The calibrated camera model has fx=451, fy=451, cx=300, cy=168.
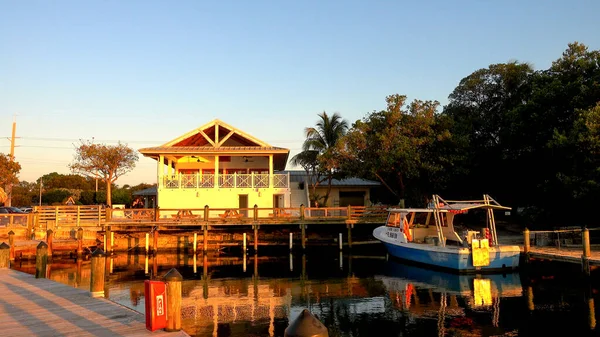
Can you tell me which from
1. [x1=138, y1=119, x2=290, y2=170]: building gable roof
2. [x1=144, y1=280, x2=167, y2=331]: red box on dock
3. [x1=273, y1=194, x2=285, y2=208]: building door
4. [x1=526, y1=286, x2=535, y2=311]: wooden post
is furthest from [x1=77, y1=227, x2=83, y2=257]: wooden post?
[x1=526, y1=286, x2=535, y2=311]: wooden post

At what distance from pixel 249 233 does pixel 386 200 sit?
1647cm

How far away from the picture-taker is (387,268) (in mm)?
21906

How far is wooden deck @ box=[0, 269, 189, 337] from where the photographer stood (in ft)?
25.2

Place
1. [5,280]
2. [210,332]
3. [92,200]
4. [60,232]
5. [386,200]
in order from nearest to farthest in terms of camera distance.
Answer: [210,332], [5,280], [60,232], [386,200], [92,200]

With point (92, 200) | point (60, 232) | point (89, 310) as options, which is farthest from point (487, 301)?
point (92, 200)

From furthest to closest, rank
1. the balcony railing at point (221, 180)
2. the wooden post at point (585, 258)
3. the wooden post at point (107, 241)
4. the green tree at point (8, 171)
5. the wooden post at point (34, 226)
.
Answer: the green tree at point (8, 171) < the balcony railing at point (221, 180) < the wooden post at point (34, 226) < the wooden post at point (107, 241) < the wooden post at point (585, 258)

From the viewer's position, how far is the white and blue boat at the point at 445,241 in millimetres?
18953

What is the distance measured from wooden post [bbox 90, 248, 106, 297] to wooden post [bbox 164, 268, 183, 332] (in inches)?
162

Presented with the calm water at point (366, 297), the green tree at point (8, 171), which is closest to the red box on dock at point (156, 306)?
the calm water at point (366, 297)

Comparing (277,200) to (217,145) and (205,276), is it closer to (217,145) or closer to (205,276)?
(217,145)

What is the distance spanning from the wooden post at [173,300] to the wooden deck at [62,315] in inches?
6.2

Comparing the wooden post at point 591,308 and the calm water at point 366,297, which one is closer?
the calm water at point 366,297

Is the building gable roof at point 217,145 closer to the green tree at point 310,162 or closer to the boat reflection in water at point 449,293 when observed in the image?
the green tree at point 310,162

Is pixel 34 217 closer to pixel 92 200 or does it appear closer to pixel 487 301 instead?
pixel 487 301
